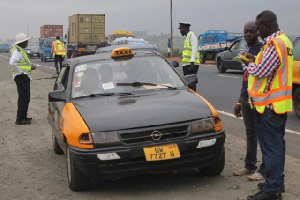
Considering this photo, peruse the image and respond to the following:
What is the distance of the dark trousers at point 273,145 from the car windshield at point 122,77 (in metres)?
1.79

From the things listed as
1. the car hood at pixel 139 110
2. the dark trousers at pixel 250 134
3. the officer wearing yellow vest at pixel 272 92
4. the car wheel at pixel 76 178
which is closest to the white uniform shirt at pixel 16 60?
the car hood at pixel 139 110

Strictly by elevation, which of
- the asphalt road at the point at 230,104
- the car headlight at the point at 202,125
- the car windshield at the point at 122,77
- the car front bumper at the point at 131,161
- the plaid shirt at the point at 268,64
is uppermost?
the plaid shirt at the point at 268,64

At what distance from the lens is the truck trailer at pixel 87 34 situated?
3559 centimetres

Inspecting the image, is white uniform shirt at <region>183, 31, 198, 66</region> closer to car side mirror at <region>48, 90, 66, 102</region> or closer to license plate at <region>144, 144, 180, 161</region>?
car side mirror at <region>48, 90, 66, 102</region>

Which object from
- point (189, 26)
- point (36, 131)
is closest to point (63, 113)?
point (36, 131)

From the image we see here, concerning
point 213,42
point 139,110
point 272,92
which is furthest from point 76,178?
point 213,42

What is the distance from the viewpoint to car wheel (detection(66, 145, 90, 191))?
5313 mm

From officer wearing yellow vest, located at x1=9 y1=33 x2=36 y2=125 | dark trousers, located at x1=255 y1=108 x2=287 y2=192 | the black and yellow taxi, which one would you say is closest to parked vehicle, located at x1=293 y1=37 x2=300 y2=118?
the black and yellow taxi

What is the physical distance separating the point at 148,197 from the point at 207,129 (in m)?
0.92

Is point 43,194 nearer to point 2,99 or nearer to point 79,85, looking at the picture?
point 79,85

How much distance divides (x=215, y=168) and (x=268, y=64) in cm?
163

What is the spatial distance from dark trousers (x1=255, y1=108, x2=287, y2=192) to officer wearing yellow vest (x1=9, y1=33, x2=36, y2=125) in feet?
21.2

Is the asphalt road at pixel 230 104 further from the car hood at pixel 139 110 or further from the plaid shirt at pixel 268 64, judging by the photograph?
the plaid shirt at pixel 268 64

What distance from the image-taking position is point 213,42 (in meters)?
34.1
